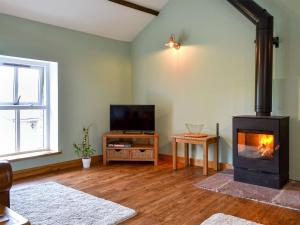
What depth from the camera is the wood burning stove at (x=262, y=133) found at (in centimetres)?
333

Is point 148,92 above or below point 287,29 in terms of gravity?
below

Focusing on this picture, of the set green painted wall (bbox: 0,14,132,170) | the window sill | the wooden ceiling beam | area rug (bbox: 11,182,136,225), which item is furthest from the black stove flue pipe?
the window sill

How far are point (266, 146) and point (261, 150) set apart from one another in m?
0.08

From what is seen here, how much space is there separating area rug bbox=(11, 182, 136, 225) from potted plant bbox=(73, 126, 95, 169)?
3.81 ft

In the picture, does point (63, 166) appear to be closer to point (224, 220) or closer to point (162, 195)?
point (162, 195)

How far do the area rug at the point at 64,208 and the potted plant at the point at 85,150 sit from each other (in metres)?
1.16

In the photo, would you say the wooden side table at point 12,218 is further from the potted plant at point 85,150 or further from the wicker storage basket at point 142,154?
the wicker storage basket at point 142,154

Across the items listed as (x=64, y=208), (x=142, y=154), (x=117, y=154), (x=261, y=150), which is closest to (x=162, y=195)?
(x=64, y=208)

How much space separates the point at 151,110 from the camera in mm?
4840

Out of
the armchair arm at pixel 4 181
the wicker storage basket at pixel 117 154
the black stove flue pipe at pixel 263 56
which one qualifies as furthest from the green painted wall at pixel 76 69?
the black stove flue pipe at pixel 263 56

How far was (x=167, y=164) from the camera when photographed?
15.4 ft

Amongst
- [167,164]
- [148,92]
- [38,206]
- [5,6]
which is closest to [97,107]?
[148,92]

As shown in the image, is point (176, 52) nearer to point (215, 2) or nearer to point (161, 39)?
point (161, 39)

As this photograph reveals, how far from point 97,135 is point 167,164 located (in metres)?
1.37
